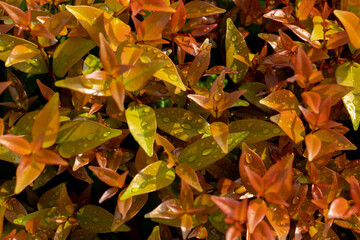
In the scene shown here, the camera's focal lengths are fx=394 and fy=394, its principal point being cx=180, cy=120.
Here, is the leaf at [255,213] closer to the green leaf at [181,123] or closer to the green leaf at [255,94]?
the green leaf at [181,123]

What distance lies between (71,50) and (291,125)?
627 mm

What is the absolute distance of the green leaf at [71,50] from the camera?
1.09m

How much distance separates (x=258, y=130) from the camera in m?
1.03

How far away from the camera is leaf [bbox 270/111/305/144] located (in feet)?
3.14

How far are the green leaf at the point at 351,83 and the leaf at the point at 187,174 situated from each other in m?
0.44

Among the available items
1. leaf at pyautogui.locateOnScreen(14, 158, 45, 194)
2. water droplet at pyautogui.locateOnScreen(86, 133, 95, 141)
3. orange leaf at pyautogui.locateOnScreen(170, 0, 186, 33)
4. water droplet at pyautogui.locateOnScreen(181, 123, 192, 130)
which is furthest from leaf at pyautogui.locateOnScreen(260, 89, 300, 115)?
leaf at pyautogui.locateOnScreen(14, 158, 45, 194)

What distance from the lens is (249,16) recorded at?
4.48 ft

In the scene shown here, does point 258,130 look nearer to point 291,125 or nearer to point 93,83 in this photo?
point 291,125

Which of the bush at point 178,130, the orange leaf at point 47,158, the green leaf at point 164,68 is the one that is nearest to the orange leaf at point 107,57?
the bush at point 178,130

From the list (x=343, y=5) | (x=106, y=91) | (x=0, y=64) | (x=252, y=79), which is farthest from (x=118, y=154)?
(x=343, y=5)

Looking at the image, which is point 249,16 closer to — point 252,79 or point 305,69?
point 252,79

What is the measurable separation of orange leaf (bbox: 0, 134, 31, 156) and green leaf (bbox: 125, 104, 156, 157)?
23 centimetres

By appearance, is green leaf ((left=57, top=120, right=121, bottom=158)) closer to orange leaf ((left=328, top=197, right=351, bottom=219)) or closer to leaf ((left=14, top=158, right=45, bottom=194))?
leaf ((left=14, top=158, right=45, bottom=194))

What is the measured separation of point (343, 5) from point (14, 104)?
3.31ft
